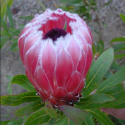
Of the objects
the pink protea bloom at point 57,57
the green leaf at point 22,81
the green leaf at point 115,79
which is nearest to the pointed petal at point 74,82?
the pink protea bloom at point 57,57

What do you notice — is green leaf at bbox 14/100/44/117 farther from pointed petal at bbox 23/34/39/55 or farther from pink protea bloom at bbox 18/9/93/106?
pointed petal at bbox 23/34/39/55

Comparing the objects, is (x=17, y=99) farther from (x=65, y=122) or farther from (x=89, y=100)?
(x=89, y=100)

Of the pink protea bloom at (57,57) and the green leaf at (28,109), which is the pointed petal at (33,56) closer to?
the pink protea bloom at (57,57)

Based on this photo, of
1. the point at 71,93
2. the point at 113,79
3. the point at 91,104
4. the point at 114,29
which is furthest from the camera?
the point at 114,29

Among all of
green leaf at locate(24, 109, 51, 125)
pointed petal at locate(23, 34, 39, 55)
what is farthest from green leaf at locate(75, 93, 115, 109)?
pointed petal at locate(23, 34, 39, 55)

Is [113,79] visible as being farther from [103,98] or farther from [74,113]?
[74,113]

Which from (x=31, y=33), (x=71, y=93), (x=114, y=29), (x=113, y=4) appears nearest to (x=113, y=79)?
(x=71, y=93)

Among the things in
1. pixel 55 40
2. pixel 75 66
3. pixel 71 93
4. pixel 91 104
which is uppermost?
pixel 55 40
